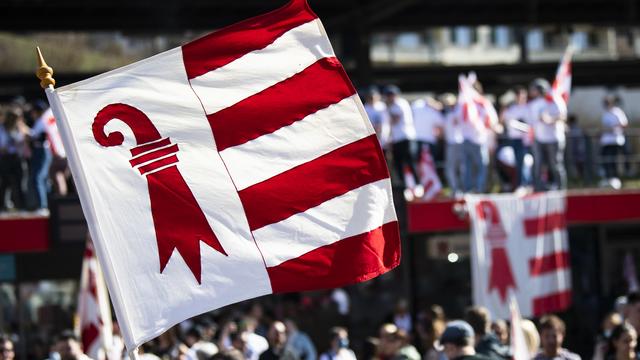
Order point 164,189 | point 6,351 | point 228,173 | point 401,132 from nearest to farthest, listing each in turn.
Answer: point 164,189 → point 228,173 → point 6,351 → point 401,132

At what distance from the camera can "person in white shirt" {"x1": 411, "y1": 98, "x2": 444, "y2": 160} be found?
19.9m

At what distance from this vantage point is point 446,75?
2822cm

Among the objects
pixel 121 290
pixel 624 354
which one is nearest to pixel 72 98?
pixel 121 290

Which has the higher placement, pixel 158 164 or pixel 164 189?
pixel 158 164

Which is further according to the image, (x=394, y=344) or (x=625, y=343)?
(x=394, y=344)

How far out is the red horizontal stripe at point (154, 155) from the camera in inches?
255

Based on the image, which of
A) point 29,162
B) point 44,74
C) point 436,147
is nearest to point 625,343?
point 44,74

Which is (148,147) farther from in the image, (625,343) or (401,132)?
(401,132)

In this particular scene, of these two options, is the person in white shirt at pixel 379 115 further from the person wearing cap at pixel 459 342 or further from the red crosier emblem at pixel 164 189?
the red crosier emblem at pixel 164 189

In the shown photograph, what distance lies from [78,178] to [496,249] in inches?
478

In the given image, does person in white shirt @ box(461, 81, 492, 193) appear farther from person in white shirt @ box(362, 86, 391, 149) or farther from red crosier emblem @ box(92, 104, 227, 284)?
red crosier emblem @ box(92, 104, 227, 284)

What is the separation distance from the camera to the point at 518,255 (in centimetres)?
1805

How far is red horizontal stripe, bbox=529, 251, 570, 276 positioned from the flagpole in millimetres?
12365

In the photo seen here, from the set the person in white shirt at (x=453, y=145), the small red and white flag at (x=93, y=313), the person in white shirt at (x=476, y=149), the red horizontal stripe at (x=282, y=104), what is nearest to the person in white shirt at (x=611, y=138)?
the person in white shirt at (x=476, y=149)
